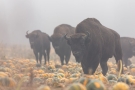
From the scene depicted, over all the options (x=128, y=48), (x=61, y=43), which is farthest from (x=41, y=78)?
(x=128, y=48)

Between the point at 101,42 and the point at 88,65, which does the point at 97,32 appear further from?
the point at 88,65

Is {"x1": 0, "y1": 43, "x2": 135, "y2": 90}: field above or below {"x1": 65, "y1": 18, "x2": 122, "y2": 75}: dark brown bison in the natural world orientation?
below

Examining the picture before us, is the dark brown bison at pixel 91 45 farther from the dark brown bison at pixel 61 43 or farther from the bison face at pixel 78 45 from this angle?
the dark brown bison at pixel 61 43

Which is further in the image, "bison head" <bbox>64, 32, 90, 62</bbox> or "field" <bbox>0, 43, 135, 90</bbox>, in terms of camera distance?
"bison head" <bbox>64, 32, 90, 62</bbox>

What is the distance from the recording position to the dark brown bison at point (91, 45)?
757cm

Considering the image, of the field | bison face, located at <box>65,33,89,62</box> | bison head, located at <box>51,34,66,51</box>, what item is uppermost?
bison head, located at <box>51,34,66,51</box>

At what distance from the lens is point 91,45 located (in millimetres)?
8055

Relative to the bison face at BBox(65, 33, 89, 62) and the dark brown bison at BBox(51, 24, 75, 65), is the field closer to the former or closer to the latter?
the bison face at BBox(65, 33, 89, 62)

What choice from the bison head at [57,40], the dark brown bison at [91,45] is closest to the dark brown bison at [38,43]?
Answer: the bison head at [57,40]

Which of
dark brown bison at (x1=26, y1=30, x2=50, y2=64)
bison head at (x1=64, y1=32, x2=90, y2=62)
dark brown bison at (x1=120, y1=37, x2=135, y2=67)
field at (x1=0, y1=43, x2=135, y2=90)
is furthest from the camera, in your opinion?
dark brown bison at (x1=120, y1=37, x2=135, y2=67)

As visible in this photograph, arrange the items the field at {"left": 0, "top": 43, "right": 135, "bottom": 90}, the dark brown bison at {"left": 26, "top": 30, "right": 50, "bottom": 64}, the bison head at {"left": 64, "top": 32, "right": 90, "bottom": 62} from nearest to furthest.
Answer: the field at {"left": 0, "top": 43, "right": 135, "bottom": 90} < the bison head at {"left": 64, "top": 32, "right": 90, "bottom": 62} < the dark brown bison at {"left": 26, "top": 30, "right": 50, "bottom": 64}

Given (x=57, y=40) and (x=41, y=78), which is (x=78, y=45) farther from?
(x=57, y=40)

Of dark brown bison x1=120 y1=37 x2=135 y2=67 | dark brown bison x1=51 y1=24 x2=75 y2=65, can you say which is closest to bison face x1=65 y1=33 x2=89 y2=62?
dark brown bison x1=51 y1=24 x2=75 y2=65

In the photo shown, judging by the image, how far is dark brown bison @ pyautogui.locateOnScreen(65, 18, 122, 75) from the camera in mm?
7574
